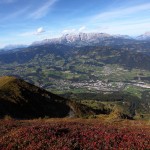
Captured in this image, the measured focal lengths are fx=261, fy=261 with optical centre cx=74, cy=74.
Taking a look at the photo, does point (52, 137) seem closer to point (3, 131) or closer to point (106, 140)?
point (106, 140)

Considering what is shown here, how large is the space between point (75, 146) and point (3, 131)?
7.95 metres

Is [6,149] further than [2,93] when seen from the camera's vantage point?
No

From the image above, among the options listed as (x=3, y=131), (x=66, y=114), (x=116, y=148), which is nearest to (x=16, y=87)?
(x=66, y=114)

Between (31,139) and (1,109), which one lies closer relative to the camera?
(31,139)

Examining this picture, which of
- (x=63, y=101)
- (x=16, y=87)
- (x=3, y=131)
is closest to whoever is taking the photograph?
(x=3, y=131)

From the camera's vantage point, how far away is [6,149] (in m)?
17.2

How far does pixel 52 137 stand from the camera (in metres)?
19.8

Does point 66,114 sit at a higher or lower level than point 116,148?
lower

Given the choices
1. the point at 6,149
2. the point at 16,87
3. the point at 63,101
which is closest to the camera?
the point at 6,149

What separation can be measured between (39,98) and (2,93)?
20293 mm

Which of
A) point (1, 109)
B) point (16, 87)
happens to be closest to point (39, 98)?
point (16, 87)

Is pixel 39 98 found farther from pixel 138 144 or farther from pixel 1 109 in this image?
pixel 138 144

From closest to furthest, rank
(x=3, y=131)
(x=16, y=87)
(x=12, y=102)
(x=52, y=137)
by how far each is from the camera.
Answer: (x=52, y=137)
(x=3, y=131)
(x=12, y=102)
(x=16, y=87)

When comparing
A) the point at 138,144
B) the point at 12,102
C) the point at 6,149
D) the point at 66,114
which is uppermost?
the point at 6,149
